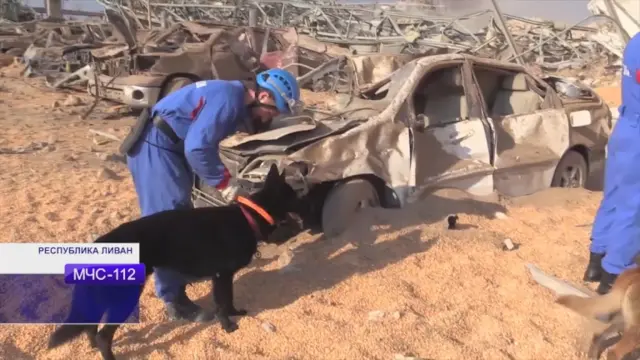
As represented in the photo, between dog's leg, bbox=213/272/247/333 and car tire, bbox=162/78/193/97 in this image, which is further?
car tire, bbox=162/78/193/97

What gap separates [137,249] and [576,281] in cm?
322

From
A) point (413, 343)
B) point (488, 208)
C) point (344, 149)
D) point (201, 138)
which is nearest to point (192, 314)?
point (201, 138)

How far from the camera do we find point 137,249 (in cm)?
362

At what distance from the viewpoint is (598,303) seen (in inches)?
144

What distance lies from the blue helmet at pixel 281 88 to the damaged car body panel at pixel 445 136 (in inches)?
34.0

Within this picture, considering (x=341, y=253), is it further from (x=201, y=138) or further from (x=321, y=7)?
(x=321, y=7)

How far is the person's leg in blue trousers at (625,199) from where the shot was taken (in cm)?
437

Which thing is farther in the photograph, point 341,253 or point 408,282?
point 341,253

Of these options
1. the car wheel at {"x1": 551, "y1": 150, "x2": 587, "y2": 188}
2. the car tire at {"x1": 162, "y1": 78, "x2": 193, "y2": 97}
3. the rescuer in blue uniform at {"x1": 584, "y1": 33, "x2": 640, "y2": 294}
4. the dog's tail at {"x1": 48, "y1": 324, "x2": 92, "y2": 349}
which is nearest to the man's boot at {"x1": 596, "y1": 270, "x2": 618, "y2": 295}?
the rescuer in blue uniform at {"x1": 584, "y1": 33, "x2": 640, "y2": 294}

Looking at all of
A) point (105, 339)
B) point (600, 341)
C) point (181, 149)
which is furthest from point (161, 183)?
point (600, 341)

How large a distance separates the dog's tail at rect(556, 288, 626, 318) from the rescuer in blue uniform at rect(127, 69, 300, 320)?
2.18 metres

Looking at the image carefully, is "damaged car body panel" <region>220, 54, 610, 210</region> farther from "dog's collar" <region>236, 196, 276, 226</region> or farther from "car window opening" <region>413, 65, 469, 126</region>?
"dog's collar" <region>236, 196, 276, 226</region>
